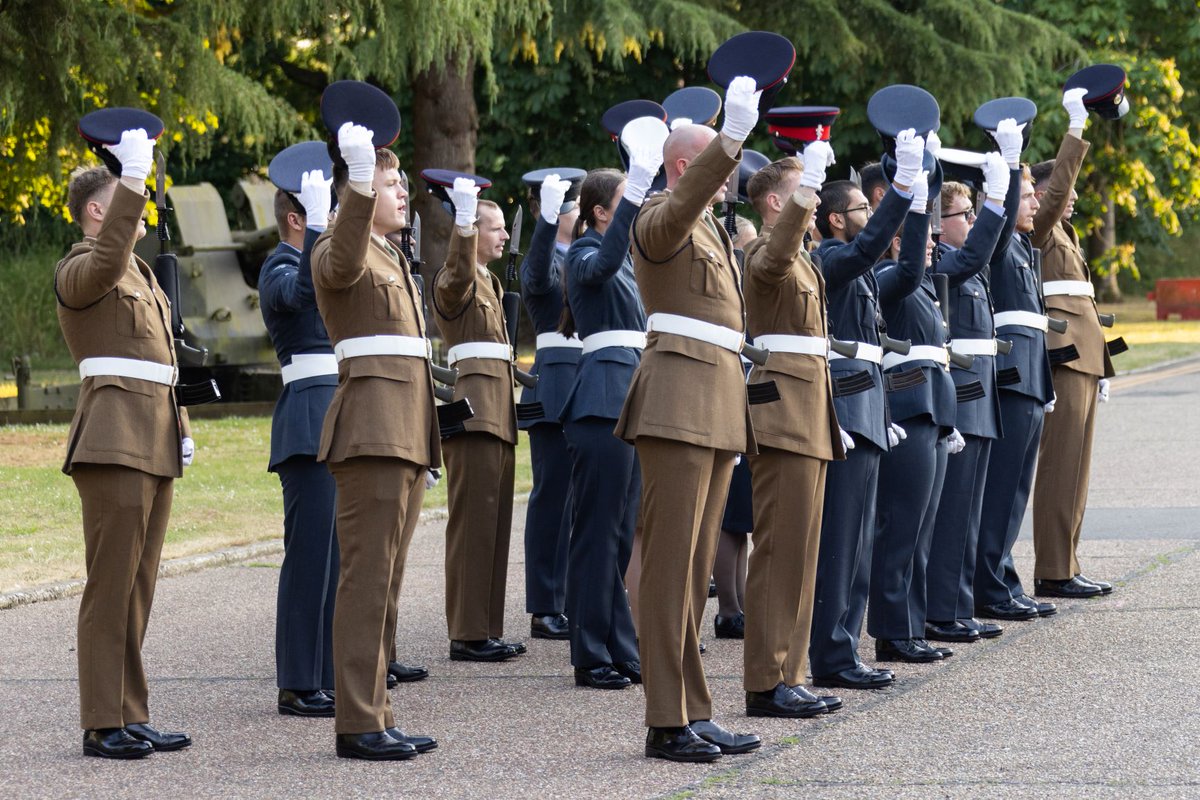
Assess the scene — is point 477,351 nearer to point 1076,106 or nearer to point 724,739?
point 724,739

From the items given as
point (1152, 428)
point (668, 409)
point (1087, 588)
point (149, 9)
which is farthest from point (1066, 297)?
point (149, 9)

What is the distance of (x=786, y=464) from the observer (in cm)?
622

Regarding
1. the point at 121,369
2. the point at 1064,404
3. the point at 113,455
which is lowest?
the point at 113,455

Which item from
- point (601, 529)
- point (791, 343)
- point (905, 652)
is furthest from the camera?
point (905, 652)

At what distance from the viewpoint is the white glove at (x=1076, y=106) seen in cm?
830

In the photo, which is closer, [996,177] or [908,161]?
[908,161]

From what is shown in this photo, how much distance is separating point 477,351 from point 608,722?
205 centimetres

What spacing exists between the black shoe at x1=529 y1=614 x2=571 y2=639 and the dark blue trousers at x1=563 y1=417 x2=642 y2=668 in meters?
0.90

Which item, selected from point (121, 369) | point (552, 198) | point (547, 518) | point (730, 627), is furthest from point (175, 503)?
point (121, 369)

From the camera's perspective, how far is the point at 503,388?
25.3 ft

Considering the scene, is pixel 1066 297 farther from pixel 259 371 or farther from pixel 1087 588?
pixel 259 371

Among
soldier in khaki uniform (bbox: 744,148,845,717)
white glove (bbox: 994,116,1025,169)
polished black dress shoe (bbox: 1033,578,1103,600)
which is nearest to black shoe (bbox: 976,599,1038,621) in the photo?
polished black dress shoe (bbox: 1033,578,1103,600)

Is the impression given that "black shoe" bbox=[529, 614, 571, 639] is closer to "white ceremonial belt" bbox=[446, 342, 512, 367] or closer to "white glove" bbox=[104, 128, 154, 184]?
"white ceremonial belt" bbox=[446, 342, 512, 367]

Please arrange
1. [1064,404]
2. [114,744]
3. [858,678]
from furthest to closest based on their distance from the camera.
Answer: [1064,404] < [858,678] < [114,744]
